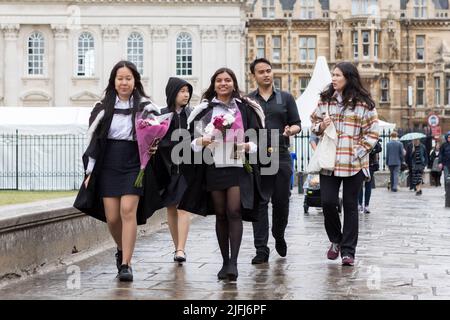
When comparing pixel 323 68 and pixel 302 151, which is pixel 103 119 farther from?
pixel 302 151

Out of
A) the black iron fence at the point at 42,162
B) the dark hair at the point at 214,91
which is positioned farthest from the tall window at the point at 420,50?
the dark hair at the point at 214,91

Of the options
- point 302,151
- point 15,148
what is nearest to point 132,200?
point 15,148

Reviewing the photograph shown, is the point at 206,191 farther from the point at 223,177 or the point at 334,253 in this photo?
the point at 334,253

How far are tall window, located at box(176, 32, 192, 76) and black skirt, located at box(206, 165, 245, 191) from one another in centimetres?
4433

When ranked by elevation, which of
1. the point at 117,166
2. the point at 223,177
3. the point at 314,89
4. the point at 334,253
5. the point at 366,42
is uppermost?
the point at 366,42

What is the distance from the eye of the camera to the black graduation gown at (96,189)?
331 inches

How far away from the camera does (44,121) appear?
28.7 m

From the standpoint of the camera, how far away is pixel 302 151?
32250 millimetres

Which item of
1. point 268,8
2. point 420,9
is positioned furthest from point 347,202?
point 420,9

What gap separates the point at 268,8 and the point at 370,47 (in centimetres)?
806

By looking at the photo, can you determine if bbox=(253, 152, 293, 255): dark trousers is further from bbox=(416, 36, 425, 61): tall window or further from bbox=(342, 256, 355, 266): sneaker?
bbox=(416, 36, 425, 61): tall window

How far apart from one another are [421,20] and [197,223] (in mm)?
57930

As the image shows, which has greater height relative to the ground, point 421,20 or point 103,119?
point 421,20
